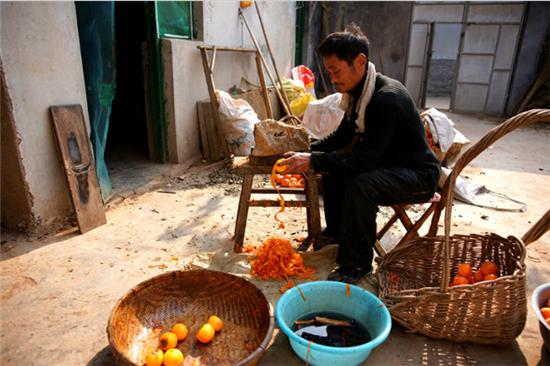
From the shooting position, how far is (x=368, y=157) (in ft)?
7.86

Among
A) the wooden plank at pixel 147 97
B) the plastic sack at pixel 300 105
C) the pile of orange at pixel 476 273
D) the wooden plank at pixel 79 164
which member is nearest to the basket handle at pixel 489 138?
the pile of orange at pixel 476 273

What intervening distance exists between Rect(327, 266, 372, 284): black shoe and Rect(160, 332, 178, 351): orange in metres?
1.13

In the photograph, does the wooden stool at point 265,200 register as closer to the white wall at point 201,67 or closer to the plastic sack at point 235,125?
the plastic sack at point 235,125

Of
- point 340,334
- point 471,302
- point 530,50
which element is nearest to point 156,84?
point 340,334

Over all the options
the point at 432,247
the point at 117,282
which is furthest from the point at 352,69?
the point at 117,282

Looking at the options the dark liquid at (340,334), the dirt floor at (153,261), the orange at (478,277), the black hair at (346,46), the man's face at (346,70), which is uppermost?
the black hair at (346,46)

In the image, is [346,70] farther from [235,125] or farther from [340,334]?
[235,125]

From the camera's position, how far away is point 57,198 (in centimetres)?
322

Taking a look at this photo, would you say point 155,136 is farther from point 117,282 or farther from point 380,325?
point 380,325

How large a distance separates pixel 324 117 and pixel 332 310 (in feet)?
11.8

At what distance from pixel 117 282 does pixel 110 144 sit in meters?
3.96

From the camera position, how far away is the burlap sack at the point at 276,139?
2.67 metres

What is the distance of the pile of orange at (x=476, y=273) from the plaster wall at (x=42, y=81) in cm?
325

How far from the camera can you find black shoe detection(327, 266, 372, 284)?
2.55 m
